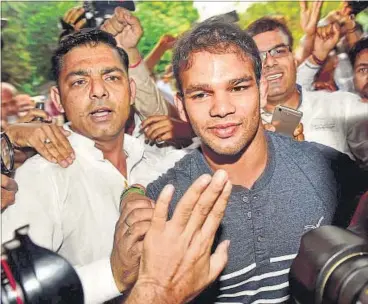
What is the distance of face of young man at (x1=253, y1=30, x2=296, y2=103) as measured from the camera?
156 centimetres

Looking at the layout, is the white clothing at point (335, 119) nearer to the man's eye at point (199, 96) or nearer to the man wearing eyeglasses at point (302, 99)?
the man wearing eyeglasses at point (302, 99)

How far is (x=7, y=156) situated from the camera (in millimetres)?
1182

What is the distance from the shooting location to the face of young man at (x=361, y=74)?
5.38 feet

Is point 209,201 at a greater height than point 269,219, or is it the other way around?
point 209,201

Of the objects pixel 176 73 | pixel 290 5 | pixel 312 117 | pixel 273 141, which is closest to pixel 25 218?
pixel 176 73

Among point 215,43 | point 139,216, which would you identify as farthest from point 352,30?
point 139,216

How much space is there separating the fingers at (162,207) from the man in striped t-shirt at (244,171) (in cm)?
32

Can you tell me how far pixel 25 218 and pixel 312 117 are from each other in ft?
3.12

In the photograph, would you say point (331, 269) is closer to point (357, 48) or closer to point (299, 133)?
point (299, 133)

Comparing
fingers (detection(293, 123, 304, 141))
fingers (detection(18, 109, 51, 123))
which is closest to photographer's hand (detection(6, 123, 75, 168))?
fingers (detection(18, 109, 51, 123))

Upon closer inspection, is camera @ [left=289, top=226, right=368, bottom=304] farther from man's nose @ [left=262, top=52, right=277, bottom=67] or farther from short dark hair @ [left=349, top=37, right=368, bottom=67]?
short dark hair @ [left=349, top=37, right=368, bottom=67]

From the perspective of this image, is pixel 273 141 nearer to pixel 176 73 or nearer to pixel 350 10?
pixel 176 73

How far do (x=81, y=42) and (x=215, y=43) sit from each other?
1.40ft

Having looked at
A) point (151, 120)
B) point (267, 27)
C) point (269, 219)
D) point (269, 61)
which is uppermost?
point (267, 27)
